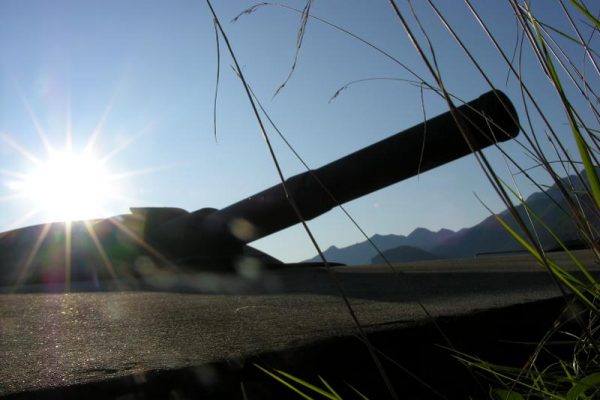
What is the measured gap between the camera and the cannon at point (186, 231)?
4055 millimetres

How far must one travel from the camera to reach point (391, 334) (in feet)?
4.25

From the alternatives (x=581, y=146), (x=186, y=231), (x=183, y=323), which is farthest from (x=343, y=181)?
(x=581, y=146)

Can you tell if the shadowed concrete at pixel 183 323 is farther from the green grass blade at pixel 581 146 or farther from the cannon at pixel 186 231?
the cannon at pixel 186 231

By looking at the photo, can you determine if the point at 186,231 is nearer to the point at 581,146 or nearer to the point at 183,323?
the point at 183,323

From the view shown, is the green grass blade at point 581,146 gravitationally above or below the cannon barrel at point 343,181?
below

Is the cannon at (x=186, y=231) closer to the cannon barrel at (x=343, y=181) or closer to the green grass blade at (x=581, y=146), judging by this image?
the cannon barrel at (x=343, y=181)

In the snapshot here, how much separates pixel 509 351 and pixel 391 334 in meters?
0.39

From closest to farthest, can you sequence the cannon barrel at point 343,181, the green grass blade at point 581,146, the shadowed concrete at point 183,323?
the green grass blade at point 581,146 < the shadowed concrete at point 183,323 < the cannon barrel at point 343,181

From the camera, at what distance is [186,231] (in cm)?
548

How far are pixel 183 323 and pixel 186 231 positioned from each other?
12.3ft

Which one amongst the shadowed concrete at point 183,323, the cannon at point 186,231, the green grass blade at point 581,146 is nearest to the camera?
the green grass blade at point 581,146

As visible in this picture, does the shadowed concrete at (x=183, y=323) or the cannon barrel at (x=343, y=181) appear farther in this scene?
the cannon barrel at (x=343, y=181)

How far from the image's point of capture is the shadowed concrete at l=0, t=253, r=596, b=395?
1.14 meters

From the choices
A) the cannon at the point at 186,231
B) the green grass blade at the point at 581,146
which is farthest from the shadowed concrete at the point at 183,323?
the cannon at the point at 186,231
